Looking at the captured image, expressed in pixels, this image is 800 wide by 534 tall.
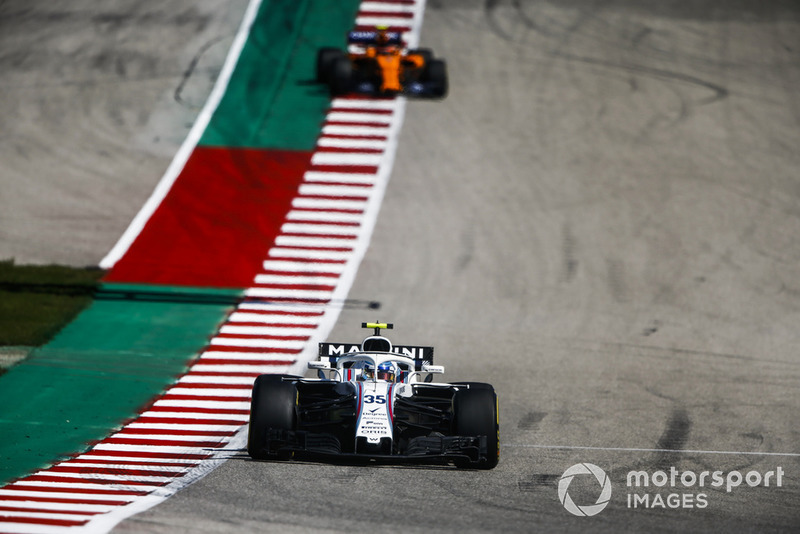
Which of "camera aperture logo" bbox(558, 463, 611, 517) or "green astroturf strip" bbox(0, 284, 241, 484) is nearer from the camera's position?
"camera aperture logo" bbox(558, 463, 611, 517)

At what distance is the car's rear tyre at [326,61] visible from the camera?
83.9ft

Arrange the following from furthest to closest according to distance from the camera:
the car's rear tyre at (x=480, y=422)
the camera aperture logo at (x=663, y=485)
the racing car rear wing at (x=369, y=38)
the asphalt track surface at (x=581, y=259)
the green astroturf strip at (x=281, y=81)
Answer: the racing car rear wing at (x=369, y=38) → the green astroturf strip at (x=281, y=81) → the car's rear tyre at (x=480, y=422) → the asphalt track surface at (x=581, y=259) → the camera aperture logo at (x=663, y=485)

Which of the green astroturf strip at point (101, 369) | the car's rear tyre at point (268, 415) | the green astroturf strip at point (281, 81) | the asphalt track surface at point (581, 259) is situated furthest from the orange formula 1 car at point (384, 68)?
the car's rear tyre at point (268, 415)

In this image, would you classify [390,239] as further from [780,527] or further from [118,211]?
[780,527]

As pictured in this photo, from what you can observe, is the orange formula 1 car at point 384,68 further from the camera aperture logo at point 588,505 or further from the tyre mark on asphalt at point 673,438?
the camera aperture logo at point 588,505

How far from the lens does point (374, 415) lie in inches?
466

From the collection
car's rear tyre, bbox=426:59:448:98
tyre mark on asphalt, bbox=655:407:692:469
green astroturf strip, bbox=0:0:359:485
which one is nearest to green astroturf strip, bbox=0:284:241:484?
green astroturf strip, bbox=0:0:359:485

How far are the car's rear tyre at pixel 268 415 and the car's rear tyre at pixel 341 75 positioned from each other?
14308 millimetres

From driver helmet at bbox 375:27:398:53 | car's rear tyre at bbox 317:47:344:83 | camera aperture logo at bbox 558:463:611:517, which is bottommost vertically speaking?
camera aperture logo at bbox 558:463:611:517

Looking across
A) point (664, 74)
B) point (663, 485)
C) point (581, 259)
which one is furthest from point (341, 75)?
point (663, 485)

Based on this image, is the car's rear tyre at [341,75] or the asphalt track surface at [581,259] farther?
the car's rear tyre at [341,75]

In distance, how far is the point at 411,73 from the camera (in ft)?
85.3

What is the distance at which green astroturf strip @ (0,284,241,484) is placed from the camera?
13359 millimetres

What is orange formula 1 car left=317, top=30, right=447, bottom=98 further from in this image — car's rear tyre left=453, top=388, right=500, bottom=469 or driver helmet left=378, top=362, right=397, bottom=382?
car's rear tyre left=453, top=388, right=500, bottom=469
